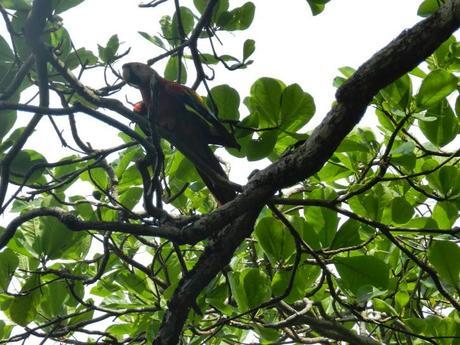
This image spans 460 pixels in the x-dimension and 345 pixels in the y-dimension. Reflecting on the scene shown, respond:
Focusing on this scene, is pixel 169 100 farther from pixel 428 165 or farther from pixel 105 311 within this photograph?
pixel 428 165

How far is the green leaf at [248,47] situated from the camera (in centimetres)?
203

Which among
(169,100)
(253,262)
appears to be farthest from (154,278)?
(169,100)

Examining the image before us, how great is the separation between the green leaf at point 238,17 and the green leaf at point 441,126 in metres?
0.71

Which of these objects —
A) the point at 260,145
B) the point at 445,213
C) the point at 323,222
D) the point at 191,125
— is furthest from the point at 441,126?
A: the point at 191,125

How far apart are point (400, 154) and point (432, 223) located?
269mm

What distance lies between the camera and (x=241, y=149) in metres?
2.03

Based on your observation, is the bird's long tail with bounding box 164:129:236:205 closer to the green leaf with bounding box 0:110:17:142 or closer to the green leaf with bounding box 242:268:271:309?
the green leaf with bounding box 242:268:271:309

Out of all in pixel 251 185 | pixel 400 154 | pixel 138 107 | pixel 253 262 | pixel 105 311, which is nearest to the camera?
pixel 251 185

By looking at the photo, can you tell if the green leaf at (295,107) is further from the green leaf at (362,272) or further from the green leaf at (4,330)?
the green leaf at (4,330)

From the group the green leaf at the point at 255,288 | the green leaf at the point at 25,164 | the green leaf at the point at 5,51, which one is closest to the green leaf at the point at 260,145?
the green leaf at the point at 255,288

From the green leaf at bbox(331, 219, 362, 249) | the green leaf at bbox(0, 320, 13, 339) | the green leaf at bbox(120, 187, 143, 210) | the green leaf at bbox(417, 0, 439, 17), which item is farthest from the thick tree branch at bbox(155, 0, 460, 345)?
the green leaf at bbox(0, 320, 13, 339)

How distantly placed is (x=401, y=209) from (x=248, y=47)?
0.78 meters

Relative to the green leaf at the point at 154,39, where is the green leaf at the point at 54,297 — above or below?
below

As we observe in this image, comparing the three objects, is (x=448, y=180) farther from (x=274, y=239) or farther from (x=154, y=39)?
(x=154, y=39)
